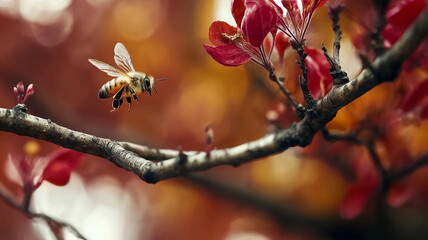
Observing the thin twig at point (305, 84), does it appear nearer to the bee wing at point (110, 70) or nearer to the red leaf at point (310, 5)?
the red leaf at point (310, 5)

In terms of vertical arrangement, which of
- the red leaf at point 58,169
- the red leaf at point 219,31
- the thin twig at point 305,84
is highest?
the red leaf at point 219,31

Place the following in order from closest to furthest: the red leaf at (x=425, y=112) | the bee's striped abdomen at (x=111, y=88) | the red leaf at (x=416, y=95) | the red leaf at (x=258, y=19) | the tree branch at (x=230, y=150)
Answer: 1. the tree branch at (x=230, y=150)
2. the red leaf at (x=258, y=19)
3. the bee's striped abdomen at (x=111, y=88)
4. the red leaf at (x=416, y=95)
5. the red leaf at (x=425, y=112)

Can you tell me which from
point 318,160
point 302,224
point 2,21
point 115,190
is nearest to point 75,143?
point 302,224

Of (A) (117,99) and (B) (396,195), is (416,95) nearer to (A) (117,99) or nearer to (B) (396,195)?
(B) (396,195)

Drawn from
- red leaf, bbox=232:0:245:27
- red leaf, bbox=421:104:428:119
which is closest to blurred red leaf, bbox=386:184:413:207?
red leaf, bbox=421:104:428:119

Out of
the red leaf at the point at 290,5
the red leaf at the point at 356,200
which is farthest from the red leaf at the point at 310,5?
the red leaf at the point at 356,200

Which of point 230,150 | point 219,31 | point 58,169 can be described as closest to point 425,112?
point 230,150

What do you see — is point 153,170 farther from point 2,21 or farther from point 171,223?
point 2,21
